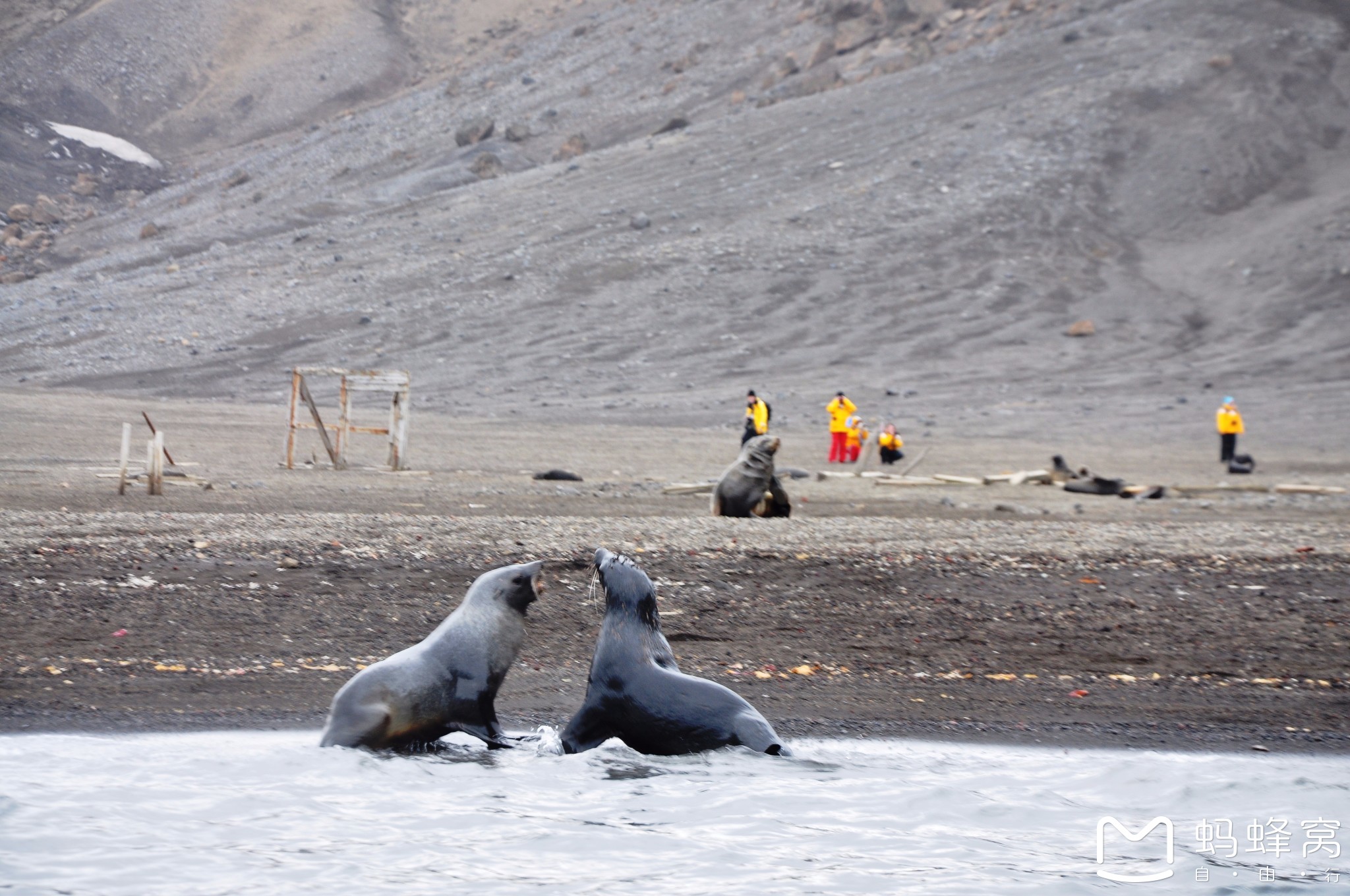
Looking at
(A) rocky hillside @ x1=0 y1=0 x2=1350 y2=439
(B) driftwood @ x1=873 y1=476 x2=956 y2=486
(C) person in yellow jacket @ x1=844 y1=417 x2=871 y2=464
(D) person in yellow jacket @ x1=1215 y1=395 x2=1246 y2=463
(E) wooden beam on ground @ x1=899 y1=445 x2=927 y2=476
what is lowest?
(B) driftwood @ x1=873 y1=476 x2=956 y2=486

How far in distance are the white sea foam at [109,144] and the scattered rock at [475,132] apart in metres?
21.2

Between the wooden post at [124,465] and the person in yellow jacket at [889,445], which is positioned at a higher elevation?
the person in yellow jacket at [889,445]

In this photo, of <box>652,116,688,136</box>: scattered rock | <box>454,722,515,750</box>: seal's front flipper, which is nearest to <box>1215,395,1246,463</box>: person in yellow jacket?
<box>454,722,515,750</box>: seal's front flipper

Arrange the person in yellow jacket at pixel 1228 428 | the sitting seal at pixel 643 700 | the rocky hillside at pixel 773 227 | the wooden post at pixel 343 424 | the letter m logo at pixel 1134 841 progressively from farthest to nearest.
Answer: the rocky hillside at pixel 773 227
the person in yellow jacket at pixel 1228 428
the wooden post at pixel 343 424
the sitting seal at pixel 643 700
the letter m logo at pixel 1134 841

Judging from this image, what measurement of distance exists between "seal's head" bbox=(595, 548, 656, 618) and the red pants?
56.6 ft

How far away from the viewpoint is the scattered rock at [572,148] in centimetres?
5803

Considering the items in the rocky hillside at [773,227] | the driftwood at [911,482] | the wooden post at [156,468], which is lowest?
the wooden post at [156,468]

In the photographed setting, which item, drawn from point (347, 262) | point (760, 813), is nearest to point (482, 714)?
point (760, 813)

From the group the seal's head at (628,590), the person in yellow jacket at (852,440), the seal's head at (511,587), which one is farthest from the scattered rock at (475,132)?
the seal's head at (628,590)

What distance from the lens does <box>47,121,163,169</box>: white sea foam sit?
71812 mm

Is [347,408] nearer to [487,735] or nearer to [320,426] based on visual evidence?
[320,426]

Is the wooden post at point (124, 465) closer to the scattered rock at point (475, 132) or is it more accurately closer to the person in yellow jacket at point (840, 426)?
the person in yellow jacket at point (840, 426)

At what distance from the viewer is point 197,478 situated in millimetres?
16062

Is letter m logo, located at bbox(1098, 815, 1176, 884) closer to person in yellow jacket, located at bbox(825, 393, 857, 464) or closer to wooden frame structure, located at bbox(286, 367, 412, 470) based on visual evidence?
wooden frame structure, located at bbox(286, 367, 412, 470)
